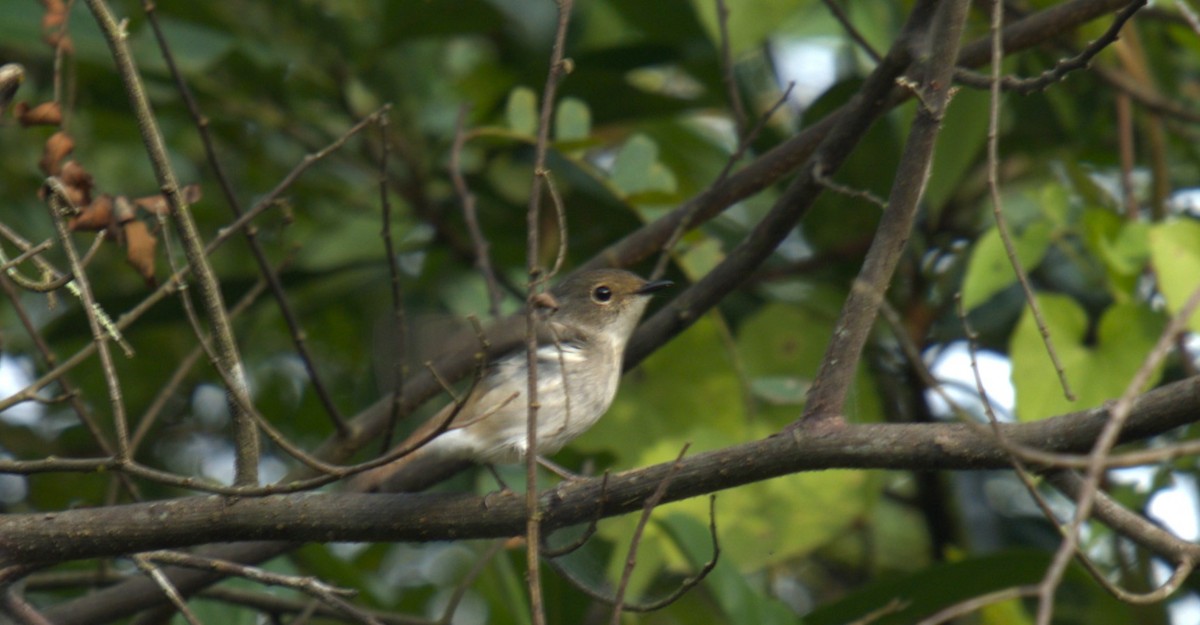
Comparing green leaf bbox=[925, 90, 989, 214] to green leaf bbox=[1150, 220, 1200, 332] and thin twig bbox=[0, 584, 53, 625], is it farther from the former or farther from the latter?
thin twig bbox=[0, 584, 53, 625]

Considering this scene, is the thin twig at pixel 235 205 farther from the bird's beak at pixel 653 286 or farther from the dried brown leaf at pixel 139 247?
the bird's beak at pixel 653 286

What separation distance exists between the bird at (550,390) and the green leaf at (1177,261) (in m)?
1.57

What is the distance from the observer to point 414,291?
18.6 ft

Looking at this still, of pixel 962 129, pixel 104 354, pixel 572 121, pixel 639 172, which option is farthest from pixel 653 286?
pixel 104 354

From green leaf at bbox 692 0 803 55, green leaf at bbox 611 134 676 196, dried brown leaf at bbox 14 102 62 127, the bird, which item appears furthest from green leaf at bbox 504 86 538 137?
dried brown leaf at bbox 14 102 62 127

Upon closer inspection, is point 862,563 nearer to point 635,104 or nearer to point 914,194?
point 635,104

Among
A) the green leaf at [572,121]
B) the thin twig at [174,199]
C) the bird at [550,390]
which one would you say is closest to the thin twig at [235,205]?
the bird at [550,390]

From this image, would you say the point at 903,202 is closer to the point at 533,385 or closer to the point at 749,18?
the point at 533,385

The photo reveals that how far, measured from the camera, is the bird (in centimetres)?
401

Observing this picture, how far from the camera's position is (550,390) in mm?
4168

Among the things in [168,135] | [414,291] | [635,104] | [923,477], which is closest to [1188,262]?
[923,477]

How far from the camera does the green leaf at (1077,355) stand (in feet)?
13.7

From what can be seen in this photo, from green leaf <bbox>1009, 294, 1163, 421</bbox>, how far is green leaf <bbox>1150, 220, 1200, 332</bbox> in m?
0.19

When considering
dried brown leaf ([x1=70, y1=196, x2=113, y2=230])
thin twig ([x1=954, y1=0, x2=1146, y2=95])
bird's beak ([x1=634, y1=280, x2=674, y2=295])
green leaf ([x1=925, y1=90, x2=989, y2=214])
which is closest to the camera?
thin twig ([x1=954, y1=0, x2=1146, y2=95])
